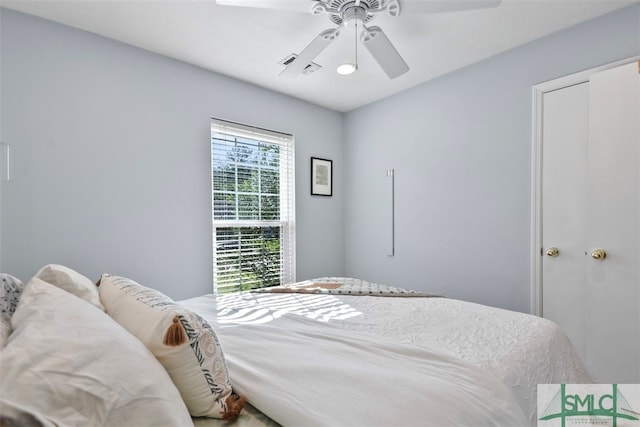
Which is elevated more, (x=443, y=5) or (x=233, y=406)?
(x=443, y=5)

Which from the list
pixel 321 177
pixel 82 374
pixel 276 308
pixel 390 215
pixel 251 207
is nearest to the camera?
pixel 82 374

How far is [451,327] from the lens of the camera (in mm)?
1467

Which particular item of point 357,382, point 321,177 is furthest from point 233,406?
point 321,177

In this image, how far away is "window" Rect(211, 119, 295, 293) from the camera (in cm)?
292

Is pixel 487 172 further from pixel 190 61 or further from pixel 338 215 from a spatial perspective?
pixel 190 61

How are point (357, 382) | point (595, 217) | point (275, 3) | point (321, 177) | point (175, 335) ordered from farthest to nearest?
point (321, 177) → point (595, 217) → point (275, 3) → point (357, 382) → point (175, 335)

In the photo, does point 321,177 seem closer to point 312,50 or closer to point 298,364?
point 312,50

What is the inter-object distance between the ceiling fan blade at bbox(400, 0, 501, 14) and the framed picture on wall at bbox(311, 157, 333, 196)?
6.98 ft

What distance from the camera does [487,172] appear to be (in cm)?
264

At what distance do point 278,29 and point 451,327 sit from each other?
2.13 meters

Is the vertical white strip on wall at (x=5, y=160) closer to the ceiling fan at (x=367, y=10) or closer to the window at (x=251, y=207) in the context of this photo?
the window at (x=251, y=207)

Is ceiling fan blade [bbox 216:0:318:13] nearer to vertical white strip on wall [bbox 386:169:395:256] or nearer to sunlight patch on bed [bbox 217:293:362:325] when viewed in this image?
sunlight patch on bed [bbox 217:293:362:325]

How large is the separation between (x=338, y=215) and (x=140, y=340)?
313 cm

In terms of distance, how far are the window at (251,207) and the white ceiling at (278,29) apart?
2.15 ft
